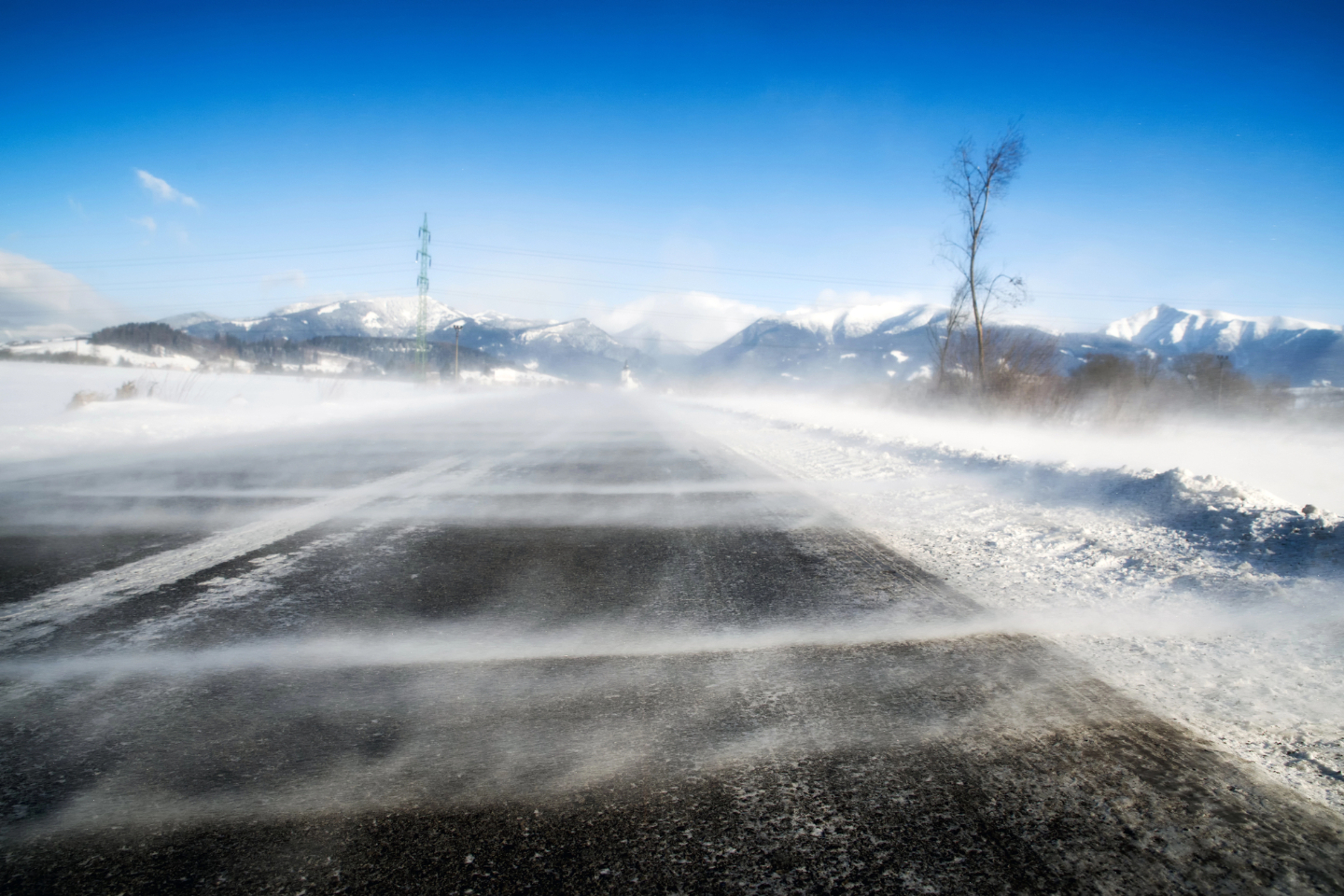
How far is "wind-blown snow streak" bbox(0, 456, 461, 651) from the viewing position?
305cm

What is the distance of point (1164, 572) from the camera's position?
4289 mm

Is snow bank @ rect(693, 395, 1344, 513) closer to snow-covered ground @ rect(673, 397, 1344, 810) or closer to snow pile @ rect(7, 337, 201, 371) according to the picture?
snow-covered ground @ rect(673, 397, 1344, 810)

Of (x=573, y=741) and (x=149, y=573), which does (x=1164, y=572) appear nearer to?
(x=573, y=741)

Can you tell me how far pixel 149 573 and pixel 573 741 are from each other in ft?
10.8

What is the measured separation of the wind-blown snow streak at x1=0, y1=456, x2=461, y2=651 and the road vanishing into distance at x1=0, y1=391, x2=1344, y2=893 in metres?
0.03

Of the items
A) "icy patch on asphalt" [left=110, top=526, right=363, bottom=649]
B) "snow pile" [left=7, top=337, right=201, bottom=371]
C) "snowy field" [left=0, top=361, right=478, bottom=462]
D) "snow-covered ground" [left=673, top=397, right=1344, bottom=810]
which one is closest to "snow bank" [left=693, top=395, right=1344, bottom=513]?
"snow-covered ground" [left=673, top=397, right=1344, bottom=810]

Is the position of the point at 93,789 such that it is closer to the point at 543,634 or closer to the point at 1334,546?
the point at 543,634

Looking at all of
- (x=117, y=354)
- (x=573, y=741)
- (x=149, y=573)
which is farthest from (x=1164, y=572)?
(x=117, y=354)

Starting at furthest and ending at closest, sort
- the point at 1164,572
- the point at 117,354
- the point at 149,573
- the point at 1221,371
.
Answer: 1. the point at 117,354
2. the point at 1221,371
3. the point at 1164,572
4. the point at 149,573

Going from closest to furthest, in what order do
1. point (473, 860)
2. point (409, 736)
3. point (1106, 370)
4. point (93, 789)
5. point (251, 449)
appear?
1. point (473, 860)
2. point (93, 789)
3. point (409, 736)
4. point (251, 449)
5. point (1106, 370)

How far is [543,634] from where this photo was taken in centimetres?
306

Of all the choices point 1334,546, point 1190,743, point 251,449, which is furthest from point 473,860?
point 251,449

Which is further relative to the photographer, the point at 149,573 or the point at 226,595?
the point at 149,573

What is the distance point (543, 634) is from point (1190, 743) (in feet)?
8.37
